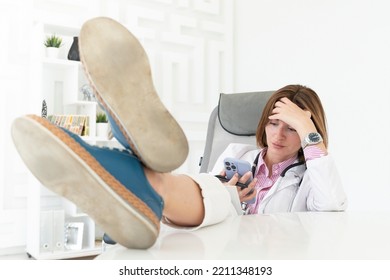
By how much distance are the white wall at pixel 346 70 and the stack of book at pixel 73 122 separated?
1.57m

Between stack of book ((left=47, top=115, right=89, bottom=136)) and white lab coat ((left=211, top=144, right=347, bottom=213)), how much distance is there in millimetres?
1480

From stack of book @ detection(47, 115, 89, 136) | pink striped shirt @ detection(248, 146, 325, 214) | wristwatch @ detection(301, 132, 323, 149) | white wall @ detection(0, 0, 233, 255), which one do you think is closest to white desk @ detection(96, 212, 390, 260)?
wristwatch @ detection(301, 132, 323, 149)

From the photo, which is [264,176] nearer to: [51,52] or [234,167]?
[234,167]

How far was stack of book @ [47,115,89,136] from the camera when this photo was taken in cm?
291

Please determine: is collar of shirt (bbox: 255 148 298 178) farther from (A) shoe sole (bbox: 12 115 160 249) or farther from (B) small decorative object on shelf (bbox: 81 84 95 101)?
(B) small decorative object on shelf (bbox: 81 84 95 101)

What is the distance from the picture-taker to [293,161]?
163 cm

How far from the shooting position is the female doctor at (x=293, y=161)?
1.30 meters

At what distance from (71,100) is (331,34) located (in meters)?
1.96

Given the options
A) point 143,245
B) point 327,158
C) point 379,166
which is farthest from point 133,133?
point 379,166

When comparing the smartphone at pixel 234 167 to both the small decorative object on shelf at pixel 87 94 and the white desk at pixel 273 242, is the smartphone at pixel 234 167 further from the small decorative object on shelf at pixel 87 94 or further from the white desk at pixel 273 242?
the small decorative object on shelf at pixel 87 94

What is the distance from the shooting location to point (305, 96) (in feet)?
5.25

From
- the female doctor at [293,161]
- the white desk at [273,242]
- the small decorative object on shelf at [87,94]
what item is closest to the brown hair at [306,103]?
the female doctor at [293,161]

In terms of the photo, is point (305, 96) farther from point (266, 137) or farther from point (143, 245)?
point (143, 245)

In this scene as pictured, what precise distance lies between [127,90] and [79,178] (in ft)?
0.48
